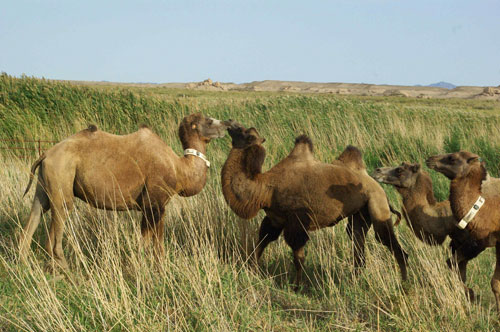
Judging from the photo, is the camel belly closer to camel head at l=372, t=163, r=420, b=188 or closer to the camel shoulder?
camel head at l=372, t=163, r=420, b=188

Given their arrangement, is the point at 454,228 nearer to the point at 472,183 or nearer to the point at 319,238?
the point at 472,183

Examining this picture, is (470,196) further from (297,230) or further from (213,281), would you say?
(213,281)

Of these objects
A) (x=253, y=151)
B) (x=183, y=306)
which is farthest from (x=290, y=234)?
(x=183, y=306)

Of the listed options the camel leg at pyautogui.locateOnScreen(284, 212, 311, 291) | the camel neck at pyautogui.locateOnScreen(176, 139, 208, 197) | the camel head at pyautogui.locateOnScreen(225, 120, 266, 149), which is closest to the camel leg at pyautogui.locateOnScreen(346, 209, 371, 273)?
the camel leg at pyautogui.locateOnScreen(284, 212, 311, 291)

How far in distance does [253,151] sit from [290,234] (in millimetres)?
840

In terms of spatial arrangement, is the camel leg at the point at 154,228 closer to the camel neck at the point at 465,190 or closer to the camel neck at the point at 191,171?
the camel neck at the point at 191,171

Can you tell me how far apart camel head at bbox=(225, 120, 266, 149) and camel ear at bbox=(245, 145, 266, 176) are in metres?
0.06

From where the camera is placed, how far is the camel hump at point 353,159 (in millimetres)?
5039

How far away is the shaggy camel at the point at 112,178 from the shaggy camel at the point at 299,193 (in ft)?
1.80

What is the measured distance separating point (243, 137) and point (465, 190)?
2093mm

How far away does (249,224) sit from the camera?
19.4 feet

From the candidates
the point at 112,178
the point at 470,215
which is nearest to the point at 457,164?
the point at 470,215

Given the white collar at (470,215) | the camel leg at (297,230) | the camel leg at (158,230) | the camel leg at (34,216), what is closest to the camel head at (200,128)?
the camel leg at (158,230)

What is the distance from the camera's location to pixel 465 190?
454 centimetres
